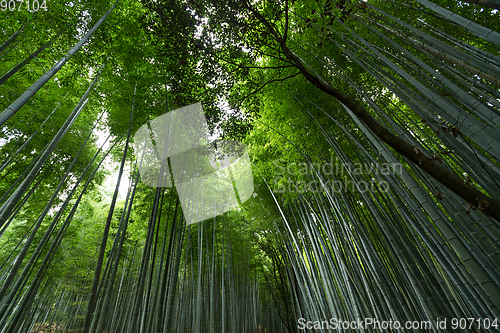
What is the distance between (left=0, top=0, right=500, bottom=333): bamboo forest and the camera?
119 centimetres

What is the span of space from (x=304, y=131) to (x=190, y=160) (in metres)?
2.20

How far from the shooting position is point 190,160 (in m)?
3.91

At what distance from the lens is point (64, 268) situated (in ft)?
18.4

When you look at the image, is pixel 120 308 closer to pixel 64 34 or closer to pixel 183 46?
pixel 64 34

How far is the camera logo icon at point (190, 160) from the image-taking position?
303 cm

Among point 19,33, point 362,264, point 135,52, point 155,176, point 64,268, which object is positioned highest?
point 135,52

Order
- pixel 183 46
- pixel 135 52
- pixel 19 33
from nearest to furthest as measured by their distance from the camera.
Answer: pixel 183 46 < pixel 19 33 < pixel 135 52

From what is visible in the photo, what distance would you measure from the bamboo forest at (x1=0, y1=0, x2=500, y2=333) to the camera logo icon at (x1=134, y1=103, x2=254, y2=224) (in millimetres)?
39

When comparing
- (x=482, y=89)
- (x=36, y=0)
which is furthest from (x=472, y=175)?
(x=36, y=0)

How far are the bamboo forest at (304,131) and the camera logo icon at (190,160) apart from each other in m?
0.04

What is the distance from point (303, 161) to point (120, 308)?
7461 mm

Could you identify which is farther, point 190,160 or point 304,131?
point 190,160

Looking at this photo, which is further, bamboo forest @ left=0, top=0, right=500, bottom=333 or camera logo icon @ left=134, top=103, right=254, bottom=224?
camera logo icon @ left=134, top=103, right=254, bottom=224

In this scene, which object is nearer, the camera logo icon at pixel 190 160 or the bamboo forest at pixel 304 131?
the bamboo forest at pixel 304 131
